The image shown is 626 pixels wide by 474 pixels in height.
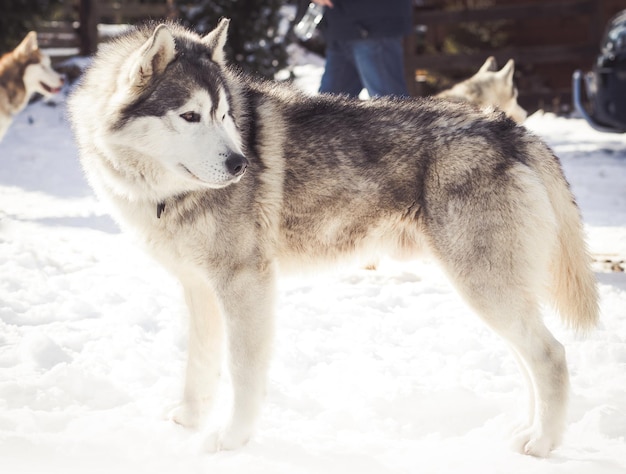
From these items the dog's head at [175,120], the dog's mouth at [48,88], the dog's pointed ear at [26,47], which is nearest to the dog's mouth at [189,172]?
the dog's head at [175,120]

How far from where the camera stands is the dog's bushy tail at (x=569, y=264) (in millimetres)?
2777

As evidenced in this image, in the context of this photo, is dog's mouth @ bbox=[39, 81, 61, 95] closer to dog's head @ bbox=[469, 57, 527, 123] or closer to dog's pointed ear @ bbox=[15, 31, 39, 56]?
dog's pointed ear @ bbox=[15, 31, 39, 56]

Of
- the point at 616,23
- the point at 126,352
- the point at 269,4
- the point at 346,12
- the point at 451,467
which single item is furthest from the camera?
the point at 269,4

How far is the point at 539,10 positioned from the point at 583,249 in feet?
30.8

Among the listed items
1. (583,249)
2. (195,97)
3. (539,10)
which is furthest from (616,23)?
(195,97)

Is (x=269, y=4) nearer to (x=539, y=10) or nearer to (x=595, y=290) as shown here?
(x=539, y=10)

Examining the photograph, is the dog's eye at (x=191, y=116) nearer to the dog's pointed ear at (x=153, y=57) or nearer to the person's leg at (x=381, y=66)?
the dog's pointed ear at (x=153, y=57)

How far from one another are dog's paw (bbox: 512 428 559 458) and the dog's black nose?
4.47ft

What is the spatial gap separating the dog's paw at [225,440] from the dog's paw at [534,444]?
3.19ft

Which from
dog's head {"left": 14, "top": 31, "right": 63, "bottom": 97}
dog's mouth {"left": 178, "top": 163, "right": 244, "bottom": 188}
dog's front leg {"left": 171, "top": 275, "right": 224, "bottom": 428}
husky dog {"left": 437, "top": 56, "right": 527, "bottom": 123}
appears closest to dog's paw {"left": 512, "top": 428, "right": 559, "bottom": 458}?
dog's front leg {"left": 171, "top": 275, "right": 224, "bottom": 428}

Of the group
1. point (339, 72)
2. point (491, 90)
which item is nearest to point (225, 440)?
point (339, 72)

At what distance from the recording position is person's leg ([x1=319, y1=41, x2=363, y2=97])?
5.95 meters

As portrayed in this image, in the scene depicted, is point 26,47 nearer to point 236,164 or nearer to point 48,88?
point 48,88

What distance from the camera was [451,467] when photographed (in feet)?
8.01
